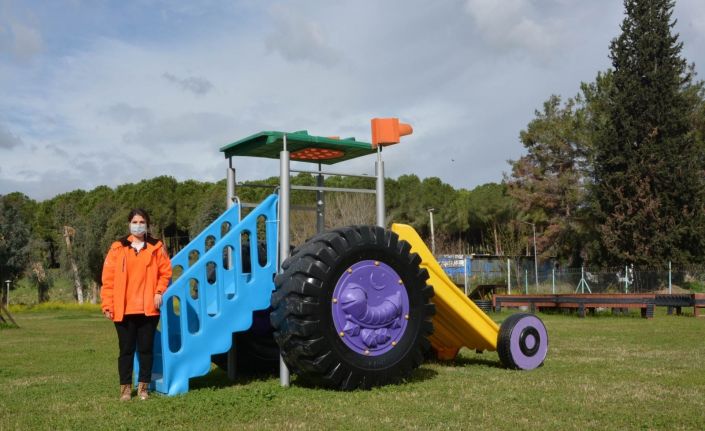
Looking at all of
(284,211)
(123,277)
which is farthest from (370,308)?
(123,277)

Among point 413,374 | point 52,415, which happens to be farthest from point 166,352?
point 413,374

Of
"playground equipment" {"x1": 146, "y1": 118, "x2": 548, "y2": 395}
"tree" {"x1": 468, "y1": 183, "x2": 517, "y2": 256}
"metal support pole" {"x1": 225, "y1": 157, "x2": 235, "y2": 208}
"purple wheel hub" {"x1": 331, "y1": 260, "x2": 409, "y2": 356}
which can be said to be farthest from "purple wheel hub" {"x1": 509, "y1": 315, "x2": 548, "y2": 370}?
"tree" {"x1": 468, "y1": 183, "x2": 517, "y2": 256}

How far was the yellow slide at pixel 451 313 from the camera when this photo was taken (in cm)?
835

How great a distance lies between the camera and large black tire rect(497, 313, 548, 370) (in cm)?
864

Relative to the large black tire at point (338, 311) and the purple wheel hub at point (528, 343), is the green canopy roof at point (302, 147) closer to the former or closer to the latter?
the large black tire at point (338, 311)

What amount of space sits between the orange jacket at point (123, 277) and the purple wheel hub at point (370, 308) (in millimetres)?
1714

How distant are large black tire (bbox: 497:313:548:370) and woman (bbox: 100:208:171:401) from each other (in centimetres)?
421

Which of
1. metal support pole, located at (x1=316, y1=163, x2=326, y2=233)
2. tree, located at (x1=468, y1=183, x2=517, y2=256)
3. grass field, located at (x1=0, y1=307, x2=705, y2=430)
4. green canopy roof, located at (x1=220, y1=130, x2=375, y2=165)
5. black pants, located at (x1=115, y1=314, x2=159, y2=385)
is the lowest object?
grass field, located at (x1=0, y1=307, x2=705, y2=430)

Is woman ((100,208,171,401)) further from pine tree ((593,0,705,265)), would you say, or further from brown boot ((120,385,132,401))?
pine tree ((593,0,705,265))

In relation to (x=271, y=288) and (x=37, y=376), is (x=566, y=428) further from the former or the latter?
(x=37, y=376)

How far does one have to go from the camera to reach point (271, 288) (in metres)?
7.60

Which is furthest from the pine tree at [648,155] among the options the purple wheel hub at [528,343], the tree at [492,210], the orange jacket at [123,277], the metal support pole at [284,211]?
the orange jacket at [123,277]

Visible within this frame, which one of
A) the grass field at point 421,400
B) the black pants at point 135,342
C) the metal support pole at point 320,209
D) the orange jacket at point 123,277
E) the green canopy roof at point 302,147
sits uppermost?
the green canopy roof at point 302,147

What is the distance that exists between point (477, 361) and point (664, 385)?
9.63ft
